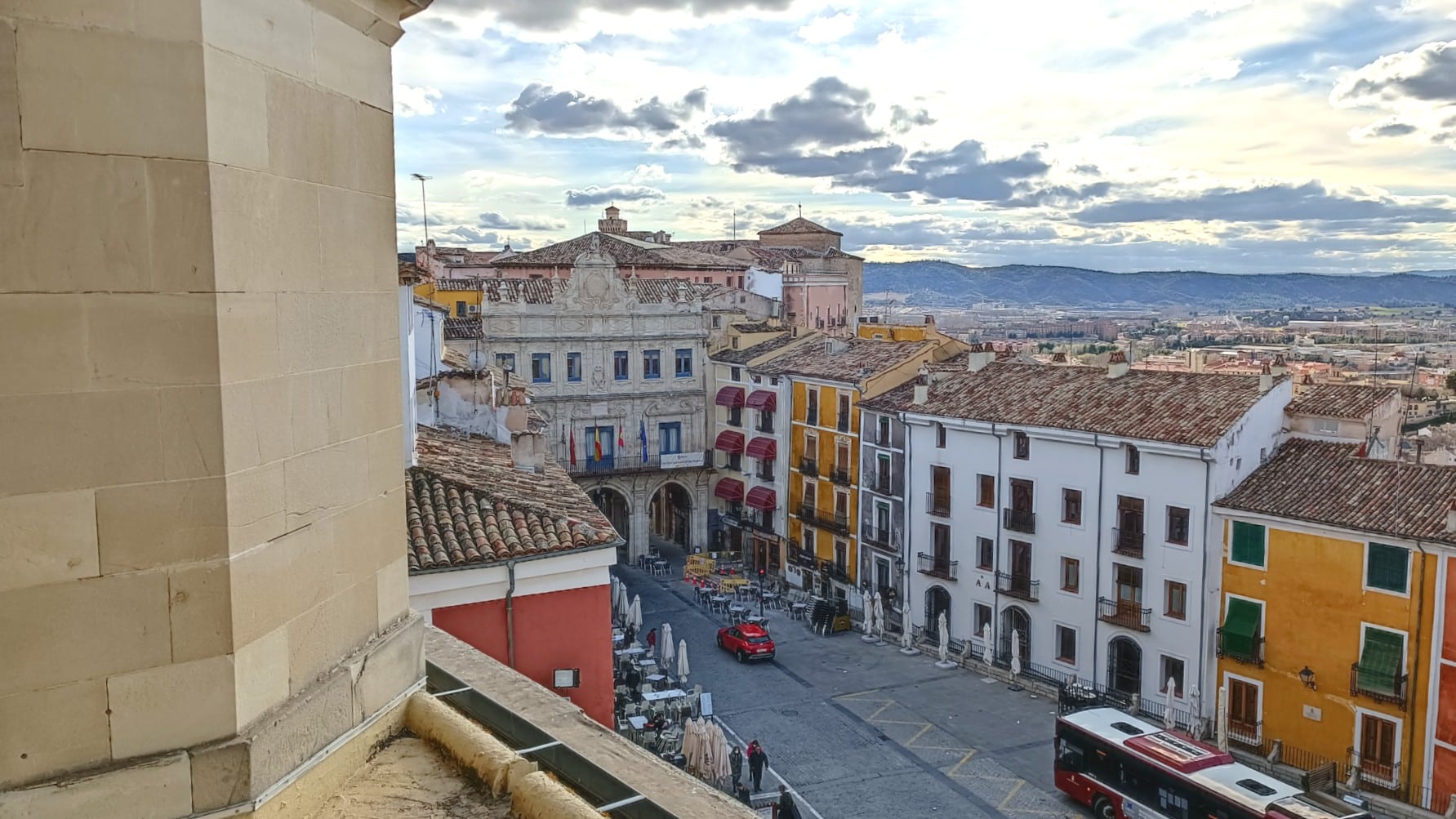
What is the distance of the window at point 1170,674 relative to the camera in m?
30.7

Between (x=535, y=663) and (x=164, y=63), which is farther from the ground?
(x=164, y=63)

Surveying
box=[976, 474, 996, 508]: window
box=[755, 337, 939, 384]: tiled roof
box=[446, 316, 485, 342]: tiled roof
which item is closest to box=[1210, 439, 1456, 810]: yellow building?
box=[976, 474, 996, 508]: window

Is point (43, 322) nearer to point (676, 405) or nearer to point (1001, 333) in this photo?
point (676, 405)

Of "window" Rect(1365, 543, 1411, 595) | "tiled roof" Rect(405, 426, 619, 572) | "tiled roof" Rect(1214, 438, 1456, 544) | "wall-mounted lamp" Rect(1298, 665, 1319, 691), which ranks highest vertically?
"tiled roof" Rect(405, 426, 619, 572)

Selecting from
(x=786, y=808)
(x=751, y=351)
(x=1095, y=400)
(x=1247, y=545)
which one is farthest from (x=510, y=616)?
(x=751, y=351)

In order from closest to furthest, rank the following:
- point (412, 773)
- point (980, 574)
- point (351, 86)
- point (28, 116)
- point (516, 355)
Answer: point (28, 116) → point (351, 86) → point (412, 773) → point (980, 574) → point (516, 355)

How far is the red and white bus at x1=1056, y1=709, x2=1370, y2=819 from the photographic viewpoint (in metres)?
21.0

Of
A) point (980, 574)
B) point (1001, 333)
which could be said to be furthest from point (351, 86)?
point (1001, 333)

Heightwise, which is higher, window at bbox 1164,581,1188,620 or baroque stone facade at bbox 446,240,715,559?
baroque stone facade at bbox 446,240,715,559

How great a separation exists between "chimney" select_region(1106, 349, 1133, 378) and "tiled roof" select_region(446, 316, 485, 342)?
27.7m

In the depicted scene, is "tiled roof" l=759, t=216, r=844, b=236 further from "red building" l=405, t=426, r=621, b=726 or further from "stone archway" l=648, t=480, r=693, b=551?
"red building" l=405, t=426, r=621, b=726

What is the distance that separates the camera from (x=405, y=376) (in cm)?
1741

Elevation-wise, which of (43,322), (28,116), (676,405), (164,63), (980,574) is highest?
(164,63)

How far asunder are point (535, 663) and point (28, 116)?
1206cm
